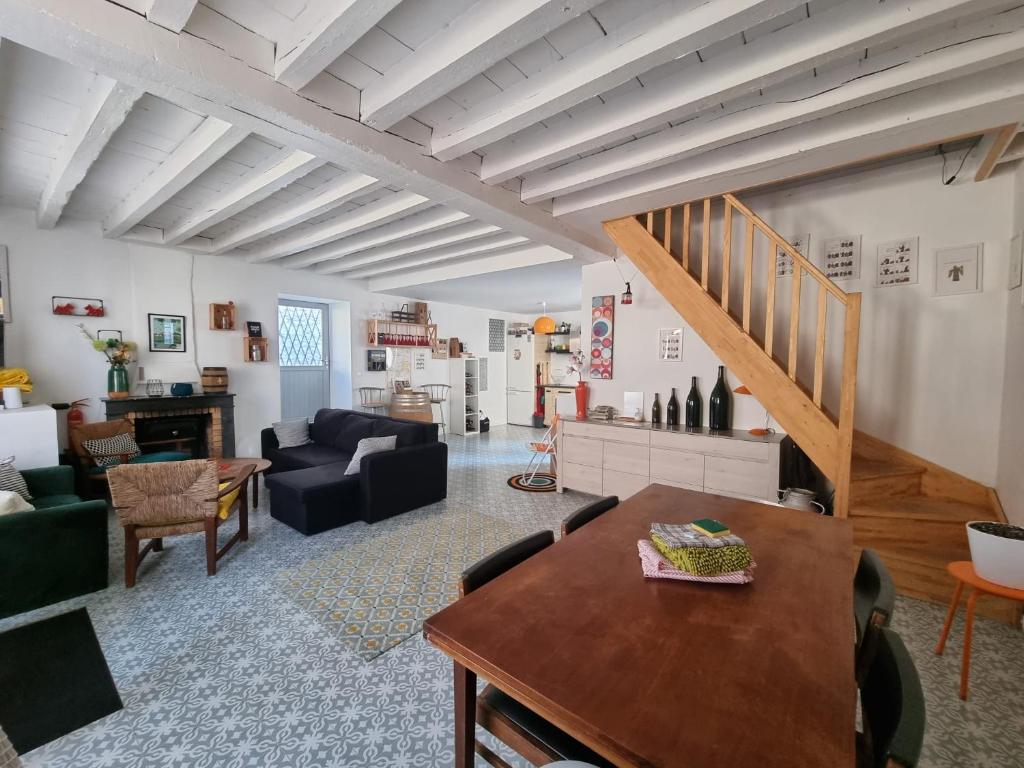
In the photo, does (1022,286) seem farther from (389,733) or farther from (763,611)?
(389,733)

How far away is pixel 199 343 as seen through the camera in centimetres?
513

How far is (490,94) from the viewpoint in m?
2.17

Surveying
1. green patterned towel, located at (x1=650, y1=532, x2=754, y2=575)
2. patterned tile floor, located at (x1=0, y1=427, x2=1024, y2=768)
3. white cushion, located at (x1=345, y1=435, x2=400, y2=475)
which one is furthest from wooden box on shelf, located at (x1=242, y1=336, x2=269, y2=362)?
green patterned towel, located at (x1=650, y1=532, x2=754, y2=575)

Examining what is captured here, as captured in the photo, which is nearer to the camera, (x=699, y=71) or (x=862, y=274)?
(x=699, y=71)

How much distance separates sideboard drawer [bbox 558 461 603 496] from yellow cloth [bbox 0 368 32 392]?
4917 mm

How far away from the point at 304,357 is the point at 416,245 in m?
3.08

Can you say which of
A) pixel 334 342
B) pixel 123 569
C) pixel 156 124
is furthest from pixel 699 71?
pixel 334 342

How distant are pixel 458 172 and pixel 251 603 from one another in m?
2.88

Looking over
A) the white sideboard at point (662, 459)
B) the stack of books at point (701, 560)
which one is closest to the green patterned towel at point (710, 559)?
the stack of books at point (701, 560)

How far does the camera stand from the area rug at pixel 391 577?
2.26 meters

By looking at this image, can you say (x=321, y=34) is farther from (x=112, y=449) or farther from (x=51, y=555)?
(x=112, y=449)

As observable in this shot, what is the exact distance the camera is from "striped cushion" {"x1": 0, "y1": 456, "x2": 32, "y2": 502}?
112 inches

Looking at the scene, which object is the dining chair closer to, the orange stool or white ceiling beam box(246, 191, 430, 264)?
the orange stool

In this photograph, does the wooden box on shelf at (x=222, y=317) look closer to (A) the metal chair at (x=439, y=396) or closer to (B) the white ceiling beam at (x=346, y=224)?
(B) the white ceiling beam at (x=346, y=224)
